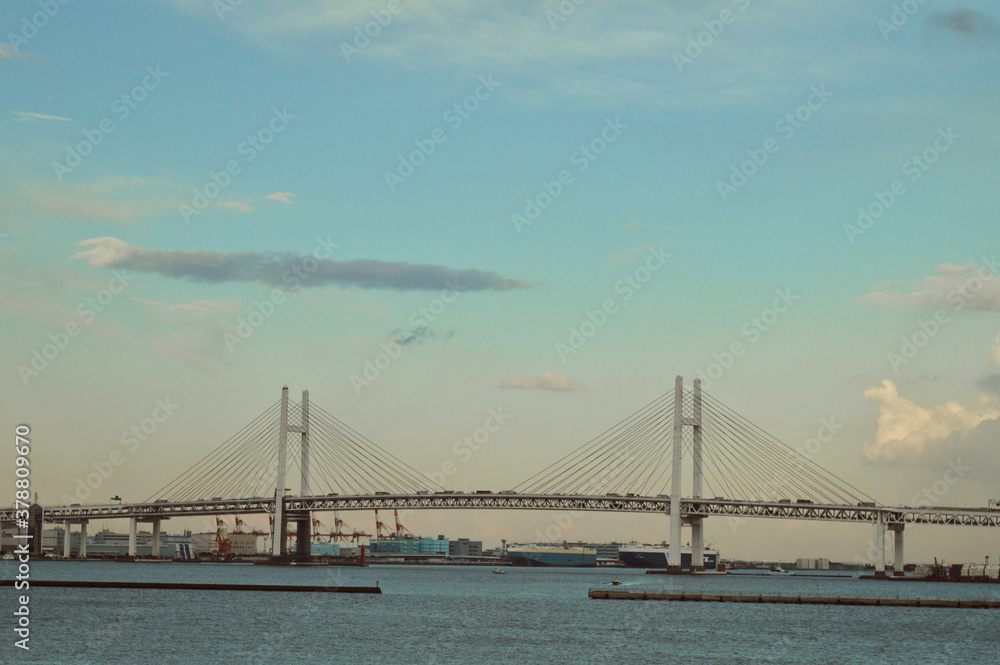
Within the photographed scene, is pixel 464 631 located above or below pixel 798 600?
above

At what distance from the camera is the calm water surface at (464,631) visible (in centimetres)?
4366

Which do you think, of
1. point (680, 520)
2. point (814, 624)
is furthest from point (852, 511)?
point (814, 624)

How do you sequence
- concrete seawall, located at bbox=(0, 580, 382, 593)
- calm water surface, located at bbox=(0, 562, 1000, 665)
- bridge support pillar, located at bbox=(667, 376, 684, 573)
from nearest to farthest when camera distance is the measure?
calm water surface, located at bbox=(0, 562, 1000, 665) → concrete seawall, located at bbox=(0, 580, 382, 593) → bridge support pillar, located at bbox=(667, 376, 684, 573)

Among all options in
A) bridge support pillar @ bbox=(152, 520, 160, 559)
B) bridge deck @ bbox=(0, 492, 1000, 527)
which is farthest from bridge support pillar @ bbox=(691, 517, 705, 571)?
bridge support pillar @ bbox=(152, 520, 160, 559)

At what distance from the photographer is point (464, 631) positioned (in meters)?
52.3

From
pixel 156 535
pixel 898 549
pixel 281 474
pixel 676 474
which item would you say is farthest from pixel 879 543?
pixel 156 535

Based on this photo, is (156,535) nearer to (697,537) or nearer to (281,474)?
(281,474)

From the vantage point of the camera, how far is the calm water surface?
43656 mm

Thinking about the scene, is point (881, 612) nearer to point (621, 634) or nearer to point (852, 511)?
point (621, 634)

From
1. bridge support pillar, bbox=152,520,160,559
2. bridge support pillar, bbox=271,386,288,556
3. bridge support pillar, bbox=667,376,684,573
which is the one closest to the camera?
bridge support pillar, bbox=667,376,684,573

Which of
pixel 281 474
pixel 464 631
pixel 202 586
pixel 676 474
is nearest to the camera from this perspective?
pixel 464 631

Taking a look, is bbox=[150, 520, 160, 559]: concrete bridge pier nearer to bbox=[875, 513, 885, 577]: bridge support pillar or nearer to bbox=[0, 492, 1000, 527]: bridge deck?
bbox=[0, 492, 1000, 527]: bridge deck

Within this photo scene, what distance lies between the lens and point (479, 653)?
44.5m

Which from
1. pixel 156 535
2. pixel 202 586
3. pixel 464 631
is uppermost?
pixel 464 631
